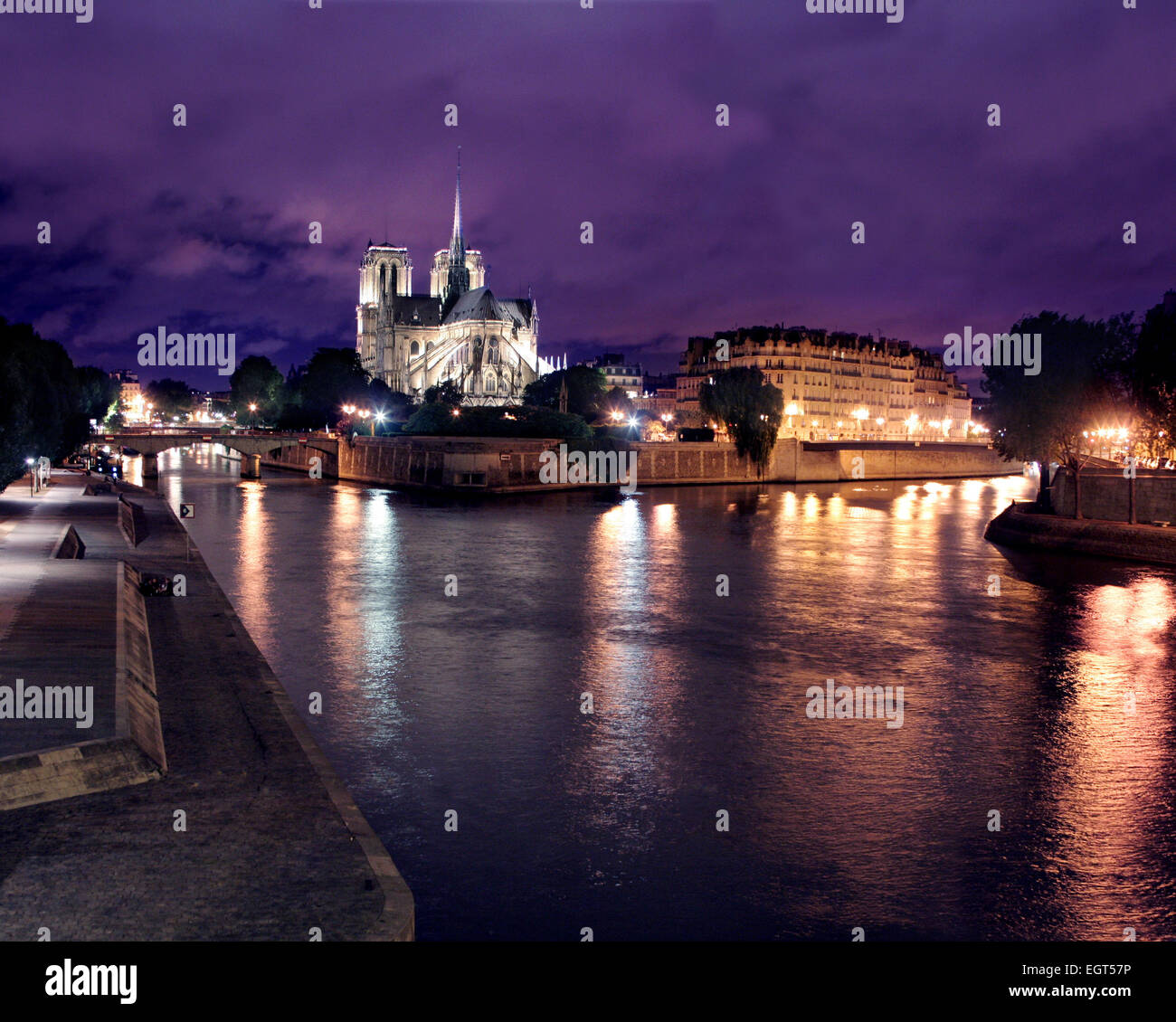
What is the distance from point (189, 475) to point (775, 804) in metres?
92.0

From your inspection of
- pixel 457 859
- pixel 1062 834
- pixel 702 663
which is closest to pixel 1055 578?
pixel 702 663

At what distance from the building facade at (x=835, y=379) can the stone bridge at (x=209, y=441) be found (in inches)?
1759

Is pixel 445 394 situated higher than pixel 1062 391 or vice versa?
pixel 445 394

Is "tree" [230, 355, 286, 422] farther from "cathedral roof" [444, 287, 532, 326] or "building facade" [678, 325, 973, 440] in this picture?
"building facade" [678, 325, 973, 440]

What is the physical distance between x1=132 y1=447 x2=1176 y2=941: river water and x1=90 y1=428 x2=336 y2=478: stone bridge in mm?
52312

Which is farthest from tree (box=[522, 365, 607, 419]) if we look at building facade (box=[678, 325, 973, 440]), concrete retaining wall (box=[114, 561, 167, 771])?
concrete retaining wall (box=[114, 561, 167, 771])

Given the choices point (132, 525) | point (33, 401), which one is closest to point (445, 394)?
point (33, 401)

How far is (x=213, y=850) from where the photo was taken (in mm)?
8859

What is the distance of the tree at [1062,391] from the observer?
45.2 m

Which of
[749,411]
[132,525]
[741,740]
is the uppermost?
[749,411]

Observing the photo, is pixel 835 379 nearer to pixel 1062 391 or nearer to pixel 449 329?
pixel 449 329

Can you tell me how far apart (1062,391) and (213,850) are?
4509cm

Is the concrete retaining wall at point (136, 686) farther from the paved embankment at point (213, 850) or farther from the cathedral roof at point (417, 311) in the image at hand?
the cathedral roof at point (417, 311)

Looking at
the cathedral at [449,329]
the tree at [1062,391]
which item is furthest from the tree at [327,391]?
the tree at [1062,391]
